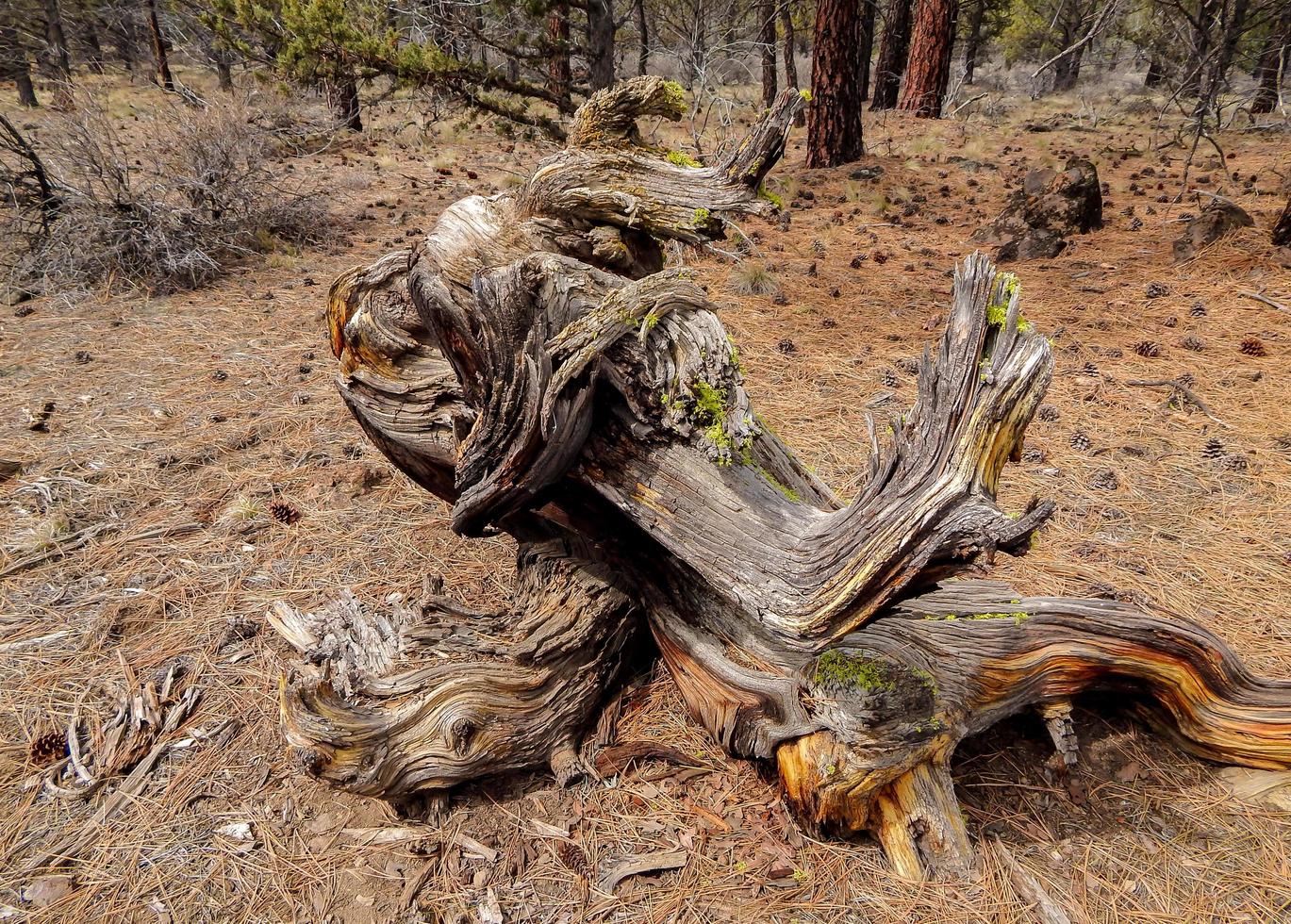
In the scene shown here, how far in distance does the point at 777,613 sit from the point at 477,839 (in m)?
1.38

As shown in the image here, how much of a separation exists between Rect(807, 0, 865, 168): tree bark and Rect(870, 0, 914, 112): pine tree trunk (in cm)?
488

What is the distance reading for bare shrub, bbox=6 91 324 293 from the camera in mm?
7469

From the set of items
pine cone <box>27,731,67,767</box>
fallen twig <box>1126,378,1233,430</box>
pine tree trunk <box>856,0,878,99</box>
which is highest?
pine tree trunk <box>856,0,878,99</box>

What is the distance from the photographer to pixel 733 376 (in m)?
2.51

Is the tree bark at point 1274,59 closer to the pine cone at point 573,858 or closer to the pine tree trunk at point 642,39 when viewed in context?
the pine cone at point 573,858

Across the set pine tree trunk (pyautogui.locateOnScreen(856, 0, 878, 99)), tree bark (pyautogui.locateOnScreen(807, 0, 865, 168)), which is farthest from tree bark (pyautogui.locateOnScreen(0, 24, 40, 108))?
pine tree trunk (pyautogui.locateOnScreen(856, 0, 878, 99))

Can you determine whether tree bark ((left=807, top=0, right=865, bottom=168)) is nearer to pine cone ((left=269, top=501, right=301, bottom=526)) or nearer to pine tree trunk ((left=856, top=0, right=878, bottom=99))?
pine tree trunk ((left=856, top=0, right=878, bottom=99))

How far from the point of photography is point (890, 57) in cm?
1520

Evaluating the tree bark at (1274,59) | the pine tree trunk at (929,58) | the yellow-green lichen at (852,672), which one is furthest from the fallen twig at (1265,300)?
the pine tree trunk at (929,58)

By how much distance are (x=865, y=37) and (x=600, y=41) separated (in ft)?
36.7

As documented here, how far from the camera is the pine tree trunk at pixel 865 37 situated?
33.2ft

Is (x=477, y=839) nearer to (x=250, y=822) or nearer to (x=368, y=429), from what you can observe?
(x=250, y=822)

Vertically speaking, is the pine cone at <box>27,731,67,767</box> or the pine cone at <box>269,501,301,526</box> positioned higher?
→ the pine cone at <box>269,501,301,526</box>

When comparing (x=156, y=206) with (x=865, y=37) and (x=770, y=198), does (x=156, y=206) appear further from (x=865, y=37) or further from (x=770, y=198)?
(x=865, y=37)
